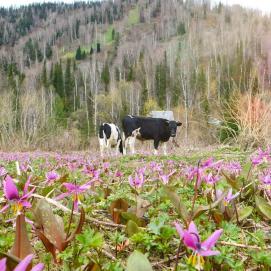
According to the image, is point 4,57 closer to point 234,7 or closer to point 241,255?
point 234,7

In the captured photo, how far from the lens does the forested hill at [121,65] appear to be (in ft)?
91.1

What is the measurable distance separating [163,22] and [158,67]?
39.0m

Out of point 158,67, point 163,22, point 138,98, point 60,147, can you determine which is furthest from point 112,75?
point 60,147

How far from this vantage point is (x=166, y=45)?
81125mm

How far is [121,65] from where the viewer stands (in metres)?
73.4

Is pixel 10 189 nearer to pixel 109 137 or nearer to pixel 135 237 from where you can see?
pixel 135 237

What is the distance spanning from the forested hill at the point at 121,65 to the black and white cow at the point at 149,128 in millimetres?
2260

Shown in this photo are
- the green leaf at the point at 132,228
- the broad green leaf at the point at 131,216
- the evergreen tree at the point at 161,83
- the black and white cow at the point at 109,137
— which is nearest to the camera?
the green leaf at the point at 132,228

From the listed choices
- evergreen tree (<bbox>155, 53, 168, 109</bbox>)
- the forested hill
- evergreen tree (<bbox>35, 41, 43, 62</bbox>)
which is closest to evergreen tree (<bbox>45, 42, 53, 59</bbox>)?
the forested hill

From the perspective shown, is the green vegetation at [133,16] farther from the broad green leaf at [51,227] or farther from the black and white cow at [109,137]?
the broad green leaf at [51,227]

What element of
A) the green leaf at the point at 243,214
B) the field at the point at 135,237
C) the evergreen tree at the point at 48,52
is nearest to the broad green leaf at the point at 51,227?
the field at the point at 135,237

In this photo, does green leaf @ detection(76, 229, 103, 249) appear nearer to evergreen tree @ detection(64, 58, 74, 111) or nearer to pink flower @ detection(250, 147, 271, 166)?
pink flower @ detection(250, 147, 271, 166)

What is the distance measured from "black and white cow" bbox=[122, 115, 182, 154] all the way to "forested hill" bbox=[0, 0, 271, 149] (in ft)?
7.42

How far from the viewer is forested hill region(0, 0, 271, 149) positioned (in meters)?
27.8
